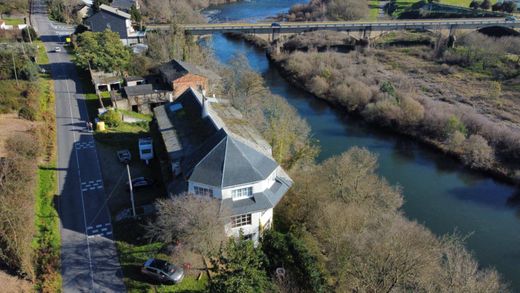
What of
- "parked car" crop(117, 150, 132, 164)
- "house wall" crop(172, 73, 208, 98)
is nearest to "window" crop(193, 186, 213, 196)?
"parked car" crop(117, 150, 132, 164)

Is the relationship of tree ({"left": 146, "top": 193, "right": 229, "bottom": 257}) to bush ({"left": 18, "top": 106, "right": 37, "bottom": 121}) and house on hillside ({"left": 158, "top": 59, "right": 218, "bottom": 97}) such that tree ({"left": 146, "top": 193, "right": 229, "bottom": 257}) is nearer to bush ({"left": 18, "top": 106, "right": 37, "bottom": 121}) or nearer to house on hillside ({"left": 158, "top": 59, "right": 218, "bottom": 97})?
bush ({"left": 18, "top": 106, "right": 37, "bottom": 121})

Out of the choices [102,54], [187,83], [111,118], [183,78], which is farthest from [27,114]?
[187,83]

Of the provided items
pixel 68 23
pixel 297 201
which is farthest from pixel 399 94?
pixel 68 23

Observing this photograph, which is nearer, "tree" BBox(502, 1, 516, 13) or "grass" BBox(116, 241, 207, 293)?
"grass" BBox(116, 241, 207, 293)

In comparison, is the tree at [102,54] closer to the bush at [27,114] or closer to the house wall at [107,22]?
the bush at [27,114]

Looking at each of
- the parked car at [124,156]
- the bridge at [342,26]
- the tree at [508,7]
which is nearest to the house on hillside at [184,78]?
the parked car at [124,156]

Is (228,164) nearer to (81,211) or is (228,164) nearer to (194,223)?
(194,223)

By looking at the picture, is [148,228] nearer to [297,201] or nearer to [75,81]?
[297,201]
